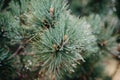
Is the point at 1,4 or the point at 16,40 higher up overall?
the point at 1,4

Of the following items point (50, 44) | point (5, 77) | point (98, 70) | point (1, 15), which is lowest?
point (98, 70)

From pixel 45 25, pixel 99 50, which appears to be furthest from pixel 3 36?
pixel 99 50

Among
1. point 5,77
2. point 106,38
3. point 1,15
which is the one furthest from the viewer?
point 106,38

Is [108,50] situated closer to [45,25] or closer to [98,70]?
[98,70]

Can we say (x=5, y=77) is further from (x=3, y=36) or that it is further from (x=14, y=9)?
(x=14, y=9)

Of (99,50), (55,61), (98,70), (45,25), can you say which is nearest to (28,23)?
(45,25)

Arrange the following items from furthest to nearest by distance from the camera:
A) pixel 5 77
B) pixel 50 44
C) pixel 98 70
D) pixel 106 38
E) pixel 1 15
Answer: pixel 98 70 < pixel 106 38 < pixel 5 77 < pixel 1 15 < pixel 50 44

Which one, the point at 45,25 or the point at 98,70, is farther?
the point at 98,70
